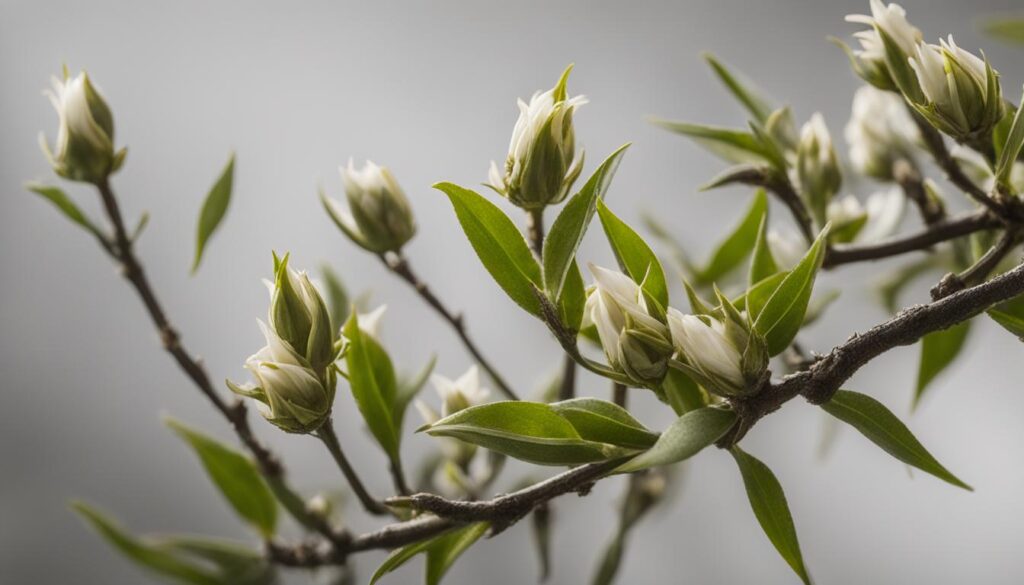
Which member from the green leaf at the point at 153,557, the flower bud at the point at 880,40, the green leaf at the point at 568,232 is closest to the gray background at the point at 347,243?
the green leaf at the point at 153,557

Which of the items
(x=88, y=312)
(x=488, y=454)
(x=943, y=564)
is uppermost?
(x=88, y=312)

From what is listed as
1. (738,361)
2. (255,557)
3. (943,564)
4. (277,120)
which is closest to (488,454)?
(255,557)

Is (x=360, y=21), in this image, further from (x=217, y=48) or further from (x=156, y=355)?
(x=156, y=355)

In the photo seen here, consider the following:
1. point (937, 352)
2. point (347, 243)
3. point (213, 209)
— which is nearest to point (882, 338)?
point (937, 352)

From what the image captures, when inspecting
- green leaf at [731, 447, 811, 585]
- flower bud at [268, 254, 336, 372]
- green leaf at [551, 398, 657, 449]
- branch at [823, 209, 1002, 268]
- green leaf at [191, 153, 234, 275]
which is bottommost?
green leaf at [731, 447, 811, 585]

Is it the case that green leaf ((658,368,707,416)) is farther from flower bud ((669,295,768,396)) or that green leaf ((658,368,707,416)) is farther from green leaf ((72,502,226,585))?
green leaf ((72,502,226,585))

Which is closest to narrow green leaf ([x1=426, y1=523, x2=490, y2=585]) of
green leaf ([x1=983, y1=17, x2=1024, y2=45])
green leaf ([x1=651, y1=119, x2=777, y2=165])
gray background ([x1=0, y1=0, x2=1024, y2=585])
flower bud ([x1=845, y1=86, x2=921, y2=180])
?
green leaf ([x1=651, y1=119, x2=777, y2=165])
